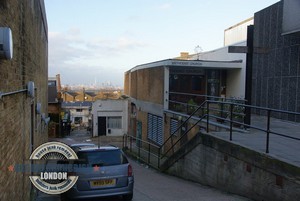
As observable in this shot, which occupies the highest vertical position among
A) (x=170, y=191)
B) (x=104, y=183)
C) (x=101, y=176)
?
(x=101, y=176)

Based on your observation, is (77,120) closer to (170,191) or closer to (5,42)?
(170,191)

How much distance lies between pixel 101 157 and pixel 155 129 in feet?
37.6

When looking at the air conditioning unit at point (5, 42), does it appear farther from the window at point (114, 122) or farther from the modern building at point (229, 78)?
the window at point (114, 122)

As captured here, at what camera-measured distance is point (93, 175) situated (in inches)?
299

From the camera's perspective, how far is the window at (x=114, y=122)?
3519cm

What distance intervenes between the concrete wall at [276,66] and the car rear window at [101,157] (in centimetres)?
770

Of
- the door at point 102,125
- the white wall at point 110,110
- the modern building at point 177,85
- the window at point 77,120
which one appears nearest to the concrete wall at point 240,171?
the modern building at point 177,85

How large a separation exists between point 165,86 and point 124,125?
1869 cm

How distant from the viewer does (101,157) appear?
789 centimetres

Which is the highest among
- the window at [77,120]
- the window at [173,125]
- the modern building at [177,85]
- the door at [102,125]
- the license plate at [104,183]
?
the modern building at [177,85]

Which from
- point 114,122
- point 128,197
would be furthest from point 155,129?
point 114,122

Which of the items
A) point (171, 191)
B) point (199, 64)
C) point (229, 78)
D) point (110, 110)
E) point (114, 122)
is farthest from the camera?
point (114, 122)

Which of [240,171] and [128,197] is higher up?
[240,171]

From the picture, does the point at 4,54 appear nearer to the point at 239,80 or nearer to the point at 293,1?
the point at 293,1
